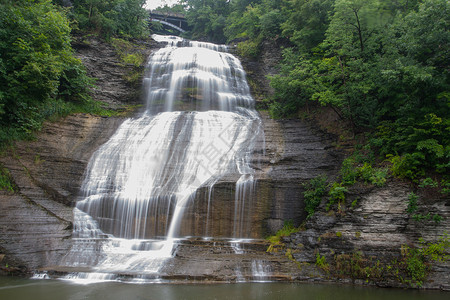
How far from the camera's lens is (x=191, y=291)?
321 inches

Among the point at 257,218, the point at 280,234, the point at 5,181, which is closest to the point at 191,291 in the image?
the point at 257,218

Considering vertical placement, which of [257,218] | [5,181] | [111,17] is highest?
[111,17]

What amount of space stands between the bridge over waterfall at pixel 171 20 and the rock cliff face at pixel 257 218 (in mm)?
33000

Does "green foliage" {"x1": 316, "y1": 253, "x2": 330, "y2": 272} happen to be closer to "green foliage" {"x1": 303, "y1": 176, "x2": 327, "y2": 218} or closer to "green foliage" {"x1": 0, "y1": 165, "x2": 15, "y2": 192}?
"green foliage" {"x1": 303, "y1": 176, "x2": 327, "y2": 218}

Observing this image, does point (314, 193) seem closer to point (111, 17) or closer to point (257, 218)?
point (257, 218)

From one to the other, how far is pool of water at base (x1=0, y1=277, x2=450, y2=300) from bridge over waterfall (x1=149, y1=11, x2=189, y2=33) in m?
41.5

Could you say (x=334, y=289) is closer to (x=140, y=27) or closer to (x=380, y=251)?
(x=380, y=251)

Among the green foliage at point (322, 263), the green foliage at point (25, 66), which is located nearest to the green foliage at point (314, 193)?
the green foliage at point (322, 263)

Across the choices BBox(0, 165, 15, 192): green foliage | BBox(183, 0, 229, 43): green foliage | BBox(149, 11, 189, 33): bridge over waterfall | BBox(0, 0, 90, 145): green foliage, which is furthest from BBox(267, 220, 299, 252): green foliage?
BBox(149, 11, 189, 33): bridge over waterfall

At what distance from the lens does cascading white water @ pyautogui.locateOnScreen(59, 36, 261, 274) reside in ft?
36.0

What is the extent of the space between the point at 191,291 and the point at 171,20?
Answer: 145ft

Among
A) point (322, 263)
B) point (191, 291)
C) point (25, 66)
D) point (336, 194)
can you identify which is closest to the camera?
point (191, 291)

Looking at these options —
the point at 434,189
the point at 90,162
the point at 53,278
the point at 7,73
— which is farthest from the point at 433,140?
the point at 7,73

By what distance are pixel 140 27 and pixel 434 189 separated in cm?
2647
